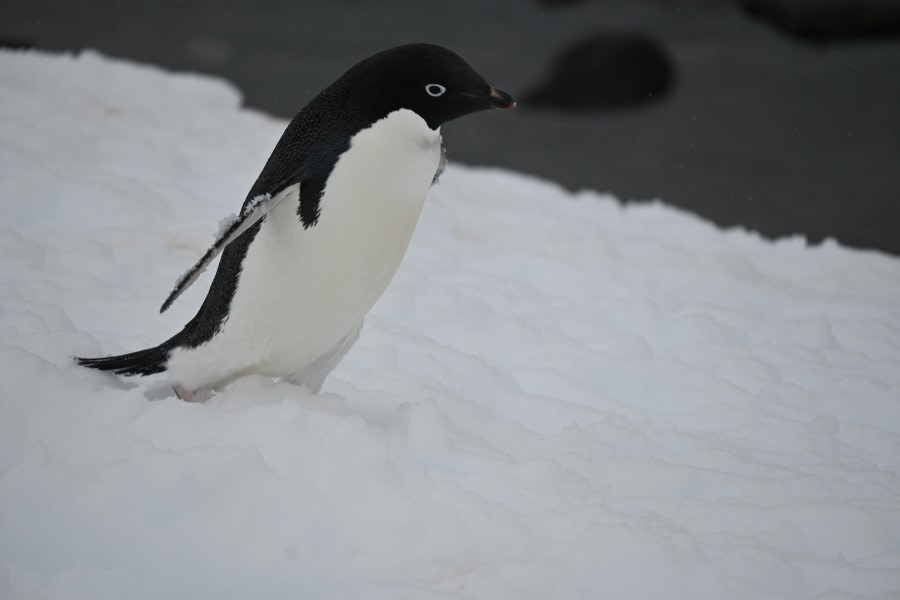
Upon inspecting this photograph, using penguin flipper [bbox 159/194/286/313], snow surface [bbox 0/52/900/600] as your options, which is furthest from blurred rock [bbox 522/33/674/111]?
penguin flipper [bbox 159/194/286/313]

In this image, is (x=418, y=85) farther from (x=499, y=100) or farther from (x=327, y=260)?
(x=327, y=260)

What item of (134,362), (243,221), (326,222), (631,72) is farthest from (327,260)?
(631,72)

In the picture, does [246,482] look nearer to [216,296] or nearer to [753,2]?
[216,296]

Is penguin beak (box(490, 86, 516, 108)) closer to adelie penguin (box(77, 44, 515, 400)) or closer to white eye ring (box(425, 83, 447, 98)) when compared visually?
adelie penguin (box(77, 44, 515, 400))

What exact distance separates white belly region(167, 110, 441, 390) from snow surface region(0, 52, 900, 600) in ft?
0.38

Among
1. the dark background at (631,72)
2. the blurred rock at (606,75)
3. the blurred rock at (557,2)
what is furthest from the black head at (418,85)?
the blurred rock at (557,2)

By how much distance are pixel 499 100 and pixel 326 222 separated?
0.45m

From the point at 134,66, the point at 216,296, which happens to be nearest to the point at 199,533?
the point at 216,296

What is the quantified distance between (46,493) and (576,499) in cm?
96

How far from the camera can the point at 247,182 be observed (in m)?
4.01

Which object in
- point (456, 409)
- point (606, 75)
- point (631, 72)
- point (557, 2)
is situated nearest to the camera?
point (456, 409)

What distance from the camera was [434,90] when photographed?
6.66 feet

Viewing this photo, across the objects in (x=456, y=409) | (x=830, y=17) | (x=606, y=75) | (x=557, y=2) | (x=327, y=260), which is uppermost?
(x=830, y=17)

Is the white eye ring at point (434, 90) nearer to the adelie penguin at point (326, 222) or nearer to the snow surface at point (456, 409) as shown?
the adelie penguin at point (326, 222)
